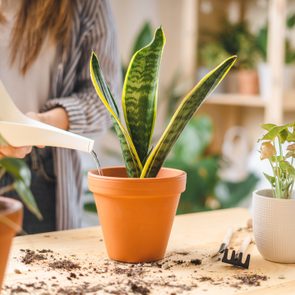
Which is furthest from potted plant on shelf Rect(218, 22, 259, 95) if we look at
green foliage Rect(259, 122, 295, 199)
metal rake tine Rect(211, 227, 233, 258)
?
green foliage Rect(259, 122, 295, 199)

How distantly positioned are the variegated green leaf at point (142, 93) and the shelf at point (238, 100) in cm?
187

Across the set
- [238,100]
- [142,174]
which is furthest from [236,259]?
[238,100]

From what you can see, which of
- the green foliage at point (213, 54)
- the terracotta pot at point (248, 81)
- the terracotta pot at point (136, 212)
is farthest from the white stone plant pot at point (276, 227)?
the green foliage at point (213, 54)

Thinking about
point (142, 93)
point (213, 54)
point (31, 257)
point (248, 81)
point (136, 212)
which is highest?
point (213, 54)

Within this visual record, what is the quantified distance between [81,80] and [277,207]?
0.77 metres

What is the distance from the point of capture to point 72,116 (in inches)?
58.6

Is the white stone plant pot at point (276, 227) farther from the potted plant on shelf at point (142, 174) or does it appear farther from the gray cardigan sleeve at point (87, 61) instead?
the gray cardigan sleeve at point (87, 61)

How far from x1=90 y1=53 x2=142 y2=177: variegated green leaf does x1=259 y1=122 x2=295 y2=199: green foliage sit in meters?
0.23

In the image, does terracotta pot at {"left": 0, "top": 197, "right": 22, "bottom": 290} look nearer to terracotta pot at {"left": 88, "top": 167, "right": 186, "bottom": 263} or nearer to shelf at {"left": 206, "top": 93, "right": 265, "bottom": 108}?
terracotta pot at {"left": 88, "top": 167, "right": 186, "bottom": 263}

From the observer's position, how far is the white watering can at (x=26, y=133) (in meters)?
0.95

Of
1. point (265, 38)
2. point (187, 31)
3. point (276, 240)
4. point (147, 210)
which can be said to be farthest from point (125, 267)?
point (187, 31)

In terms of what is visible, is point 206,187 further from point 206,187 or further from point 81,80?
point 81,80

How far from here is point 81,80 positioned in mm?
1608

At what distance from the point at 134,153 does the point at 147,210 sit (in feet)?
0.37
